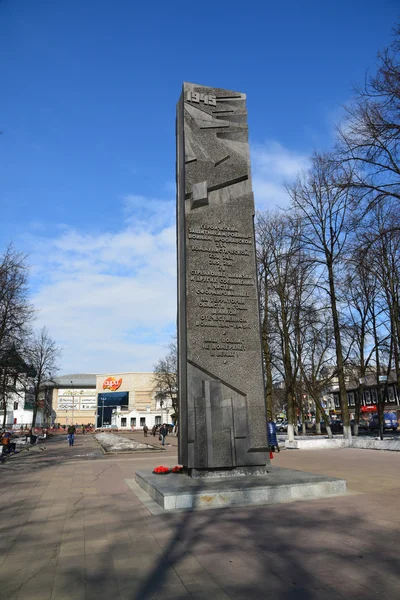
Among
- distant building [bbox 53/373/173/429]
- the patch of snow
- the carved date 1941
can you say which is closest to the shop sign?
distant building [bbox 53/373/173/429]

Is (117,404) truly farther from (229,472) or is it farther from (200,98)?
(200,98)

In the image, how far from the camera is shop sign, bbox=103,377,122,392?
296 feet

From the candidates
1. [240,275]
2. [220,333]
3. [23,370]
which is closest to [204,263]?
[240,275]

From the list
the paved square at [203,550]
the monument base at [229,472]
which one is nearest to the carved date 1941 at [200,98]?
the monument base at [229,472]

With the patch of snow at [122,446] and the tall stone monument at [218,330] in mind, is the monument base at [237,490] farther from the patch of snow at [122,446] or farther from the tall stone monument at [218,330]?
the patch of snow at [122,446]

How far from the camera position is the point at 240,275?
10.6 m

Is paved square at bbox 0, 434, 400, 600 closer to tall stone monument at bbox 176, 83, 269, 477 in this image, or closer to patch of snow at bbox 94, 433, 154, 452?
tall stone monument at bbox 176, 83, 269, 477

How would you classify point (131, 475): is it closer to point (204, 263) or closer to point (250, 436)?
point (250, 436)

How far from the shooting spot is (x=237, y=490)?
25.4 ft

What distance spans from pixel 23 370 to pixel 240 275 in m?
22.0

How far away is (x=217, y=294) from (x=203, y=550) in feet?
19.4

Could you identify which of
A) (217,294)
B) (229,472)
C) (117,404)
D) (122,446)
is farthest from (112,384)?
(229,472)

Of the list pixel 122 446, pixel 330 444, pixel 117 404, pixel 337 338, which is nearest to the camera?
pixel 337 338

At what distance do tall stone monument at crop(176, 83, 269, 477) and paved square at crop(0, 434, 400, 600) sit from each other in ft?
6.32
